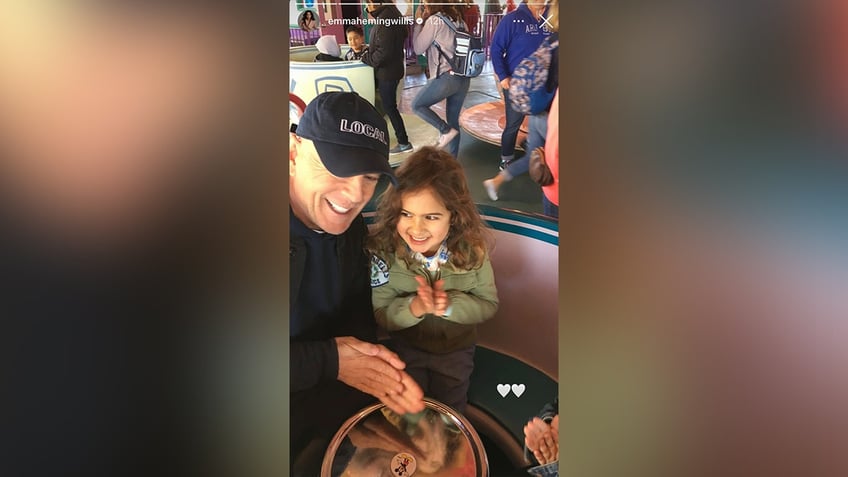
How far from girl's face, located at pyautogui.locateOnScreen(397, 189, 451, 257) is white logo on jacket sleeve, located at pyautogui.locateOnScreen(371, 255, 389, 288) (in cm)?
7

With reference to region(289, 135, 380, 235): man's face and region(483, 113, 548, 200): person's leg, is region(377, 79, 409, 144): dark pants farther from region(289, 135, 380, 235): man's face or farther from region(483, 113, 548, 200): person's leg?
region(483, 113, 548, 200): person's leg

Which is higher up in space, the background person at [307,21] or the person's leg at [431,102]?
the background person at [307,21]

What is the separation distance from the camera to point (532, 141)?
40.3 inches

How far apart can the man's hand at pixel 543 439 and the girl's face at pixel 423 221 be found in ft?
1.41

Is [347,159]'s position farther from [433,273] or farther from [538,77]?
[538,77]

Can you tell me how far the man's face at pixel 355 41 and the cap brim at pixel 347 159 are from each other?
217 mm

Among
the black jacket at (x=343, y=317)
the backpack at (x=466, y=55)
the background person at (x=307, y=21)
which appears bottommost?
the black jacket at (x=343, y=317)

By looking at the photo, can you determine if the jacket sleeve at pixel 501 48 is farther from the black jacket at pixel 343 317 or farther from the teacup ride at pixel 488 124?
the black jacket at pixel 343 317

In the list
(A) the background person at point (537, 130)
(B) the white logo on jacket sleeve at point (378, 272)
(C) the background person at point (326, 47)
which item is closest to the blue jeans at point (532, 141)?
(A) the background person at point (537, 130)

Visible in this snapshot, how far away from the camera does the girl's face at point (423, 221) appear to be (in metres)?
1.03

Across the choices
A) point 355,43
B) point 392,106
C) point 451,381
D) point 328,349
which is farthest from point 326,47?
point 451,381

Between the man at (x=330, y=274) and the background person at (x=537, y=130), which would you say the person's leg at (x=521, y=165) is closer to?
the background person at (x=537, y=130)
